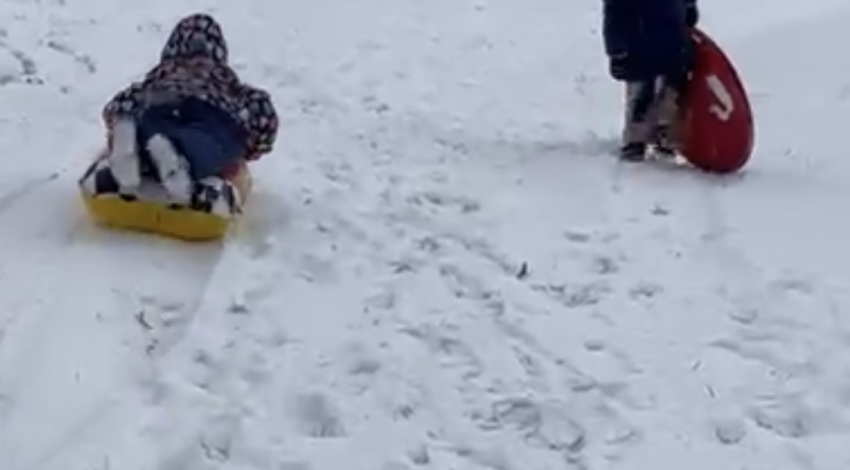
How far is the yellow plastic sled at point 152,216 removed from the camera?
6453 millimetres

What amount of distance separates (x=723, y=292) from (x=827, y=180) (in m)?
1.39

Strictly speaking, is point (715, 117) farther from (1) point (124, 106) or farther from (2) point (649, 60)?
(1) point (124, 106)

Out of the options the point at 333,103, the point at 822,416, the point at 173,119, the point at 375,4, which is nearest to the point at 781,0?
the point at 375,4

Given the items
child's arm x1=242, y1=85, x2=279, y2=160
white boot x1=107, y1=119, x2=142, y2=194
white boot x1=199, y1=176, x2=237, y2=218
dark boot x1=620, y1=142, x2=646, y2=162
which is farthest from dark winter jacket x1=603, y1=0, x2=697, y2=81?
white boot x1=107, y1=119, x2=142, y2=194

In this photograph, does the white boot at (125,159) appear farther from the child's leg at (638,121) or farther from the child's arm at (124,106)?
the child's leg at (638,121)

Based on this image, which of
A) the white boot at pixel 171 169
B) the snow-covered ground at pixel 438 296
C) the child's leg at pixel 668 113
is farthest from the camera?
the child's leg at pixel 668 113

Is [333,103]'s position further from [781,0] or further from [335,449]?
[335,449]

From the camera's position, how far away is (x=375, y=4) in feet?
36.2

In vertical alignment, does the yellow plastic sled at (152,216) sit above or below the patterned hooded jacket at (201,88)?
below

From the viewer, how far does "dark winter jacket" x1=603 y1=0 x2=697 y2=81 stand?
7.48m

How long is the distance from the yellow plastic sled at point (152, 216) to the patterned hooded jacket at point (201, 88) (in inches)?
10.7

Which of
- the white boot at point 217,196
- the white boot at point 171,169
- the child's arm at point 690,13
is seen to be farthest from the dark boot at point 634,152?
the white boot at point 171,169

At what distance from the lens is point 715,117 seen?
294 inches

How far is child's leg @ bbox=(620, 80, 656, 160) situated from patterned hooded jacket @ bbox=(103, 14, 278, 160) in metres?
1.62
